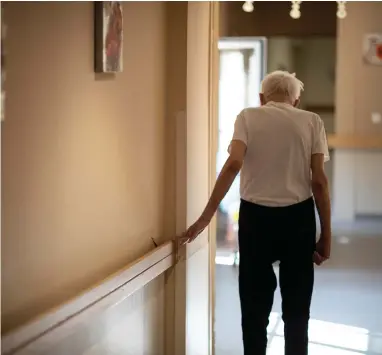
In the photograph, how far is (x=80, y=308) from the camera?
1.31 metres

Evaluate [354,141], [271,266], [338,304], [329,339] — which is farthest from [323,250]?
[354,141]

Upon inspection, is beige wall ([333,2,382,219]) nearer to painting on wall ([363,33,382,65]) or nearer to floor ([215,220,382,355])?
painting on wall ([363,33,382,65])

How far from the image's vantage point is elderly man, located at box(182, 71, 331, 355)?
200 centimetres

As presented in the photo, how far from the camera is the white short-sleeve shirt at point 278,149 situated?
2.00m

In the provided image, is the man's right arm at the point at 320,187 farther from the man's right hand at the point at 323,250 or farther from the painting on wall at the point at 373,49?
the painting on wall at the point at 373,49

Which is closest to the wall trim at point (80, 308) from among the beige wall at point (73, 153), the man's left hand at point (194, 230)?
the beige wall at point (73, 153)

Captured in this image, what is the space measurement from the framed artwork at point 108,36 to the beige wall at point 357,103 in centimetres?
411

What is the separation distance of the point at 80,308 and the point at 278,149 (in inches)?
36.8

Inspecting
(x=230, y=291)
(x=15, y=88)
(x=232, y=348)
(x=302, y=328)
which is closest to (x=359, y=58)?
(x=230, y=291)

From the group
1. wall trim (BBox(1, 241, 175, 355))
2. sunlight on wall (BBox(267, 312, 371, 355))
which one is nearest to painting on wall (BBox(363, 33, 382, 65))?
sunlight on wall (BBox(267, 312, 371, 355))

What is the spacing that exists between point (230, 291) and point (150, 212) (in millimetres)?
2040

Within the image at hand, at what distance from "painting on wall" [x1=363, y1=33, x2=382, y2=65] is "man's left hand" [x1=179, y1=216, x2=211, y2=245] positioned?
3.76 metres

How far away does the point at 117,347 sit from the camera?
66.7 inches

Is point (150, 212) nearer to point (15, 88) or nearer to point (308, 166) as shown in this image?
point (308, 166)
